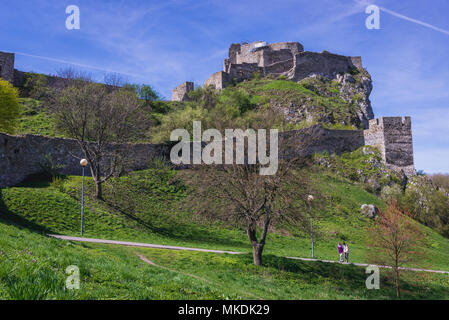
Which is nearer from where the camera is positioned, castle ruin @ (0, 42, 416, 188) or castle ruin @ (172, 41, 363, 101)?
castle ruin @ (0, 42, 416, 188)

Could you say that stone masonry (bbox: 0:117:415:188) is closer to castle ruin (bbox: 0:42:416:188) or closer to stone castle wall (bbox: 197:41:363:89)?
castle ruin (bbox: 0:42:416:188)

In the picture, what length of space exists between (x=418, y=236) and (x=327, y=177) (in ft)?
65.0

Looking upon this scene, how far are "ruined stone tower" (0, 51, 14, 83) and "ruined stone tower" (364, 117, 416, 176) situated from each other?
49148mm

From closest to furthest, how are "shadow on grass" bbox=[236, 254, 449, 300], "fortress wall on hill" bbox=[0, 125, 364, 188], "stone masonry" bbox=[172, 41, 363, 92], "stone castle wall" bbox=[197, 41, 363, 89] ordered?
"shadow on grass" bbox=[236, 254, 449, 300] < "fortress wall on hill" bbox=[0, 125, 364, 188] < "stone masonry" bbox=[172, 41, 363, 92] < "stone castle wall" bbox=[197, 41, 363, 89]

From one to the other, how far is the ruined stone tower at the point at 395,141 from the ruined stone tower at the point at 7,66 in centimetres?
4915

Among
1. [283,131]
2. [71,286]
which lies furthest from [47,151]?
[71,286]

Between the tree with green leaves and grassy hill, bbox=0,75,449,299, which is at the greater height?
the tree with green leaves

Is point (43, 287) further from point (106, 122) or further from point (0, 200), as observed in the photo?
point (106, 122)

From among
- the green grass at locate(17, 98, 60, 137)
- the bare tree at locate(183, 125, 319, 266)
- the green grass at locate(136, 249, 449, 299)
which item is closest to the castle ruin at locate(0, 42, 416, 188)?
the bare tree at locate(183, 125, 319, 266)

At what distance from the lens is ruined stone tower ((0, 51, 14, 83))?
4425cm

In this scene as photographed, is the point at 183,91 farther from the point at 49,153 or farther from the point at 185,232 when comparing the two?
the point at 185,232

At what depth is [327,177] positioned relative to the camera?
3744cm

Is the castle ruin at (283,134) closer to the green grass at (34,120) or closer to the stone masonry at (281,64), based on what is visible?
the stone masonry at (281,64)

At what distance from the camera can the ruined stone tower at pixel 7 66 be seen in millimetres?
44250
